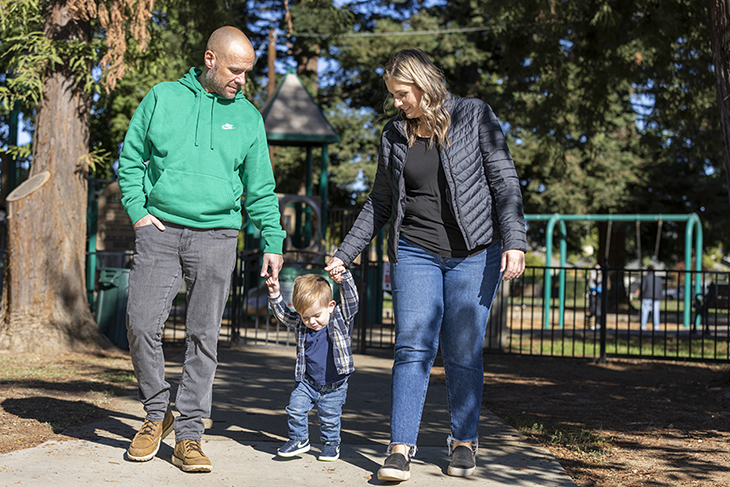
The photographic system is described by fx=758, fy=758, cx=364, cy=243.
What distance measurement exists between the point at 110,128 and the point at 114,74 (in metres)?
12.5

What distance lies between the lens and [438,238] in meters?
3.52

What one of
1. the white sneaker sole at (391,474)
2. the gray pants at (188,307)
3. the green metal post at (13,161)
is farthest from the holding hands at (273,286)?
the green metal post at (13,161)

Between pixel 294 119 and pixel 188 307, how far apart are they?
1142 centimetres

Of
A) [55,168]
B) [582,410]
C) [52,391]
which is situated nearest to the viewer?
[52,391]

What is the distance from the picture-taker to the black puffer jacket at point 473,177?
3.45 meters

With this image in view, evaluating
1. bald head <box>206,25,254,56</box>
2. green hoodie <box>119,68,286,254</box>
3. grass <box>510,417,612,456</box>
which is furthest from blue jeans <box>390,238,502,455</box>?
bald head <box>206,25,254,56</box>

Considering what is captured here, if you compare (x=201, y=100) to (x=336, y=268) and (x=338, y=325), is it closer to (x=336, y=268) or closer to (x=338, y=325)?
(x=336, y=268)

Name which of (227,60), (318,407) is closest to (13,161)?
(227,60)

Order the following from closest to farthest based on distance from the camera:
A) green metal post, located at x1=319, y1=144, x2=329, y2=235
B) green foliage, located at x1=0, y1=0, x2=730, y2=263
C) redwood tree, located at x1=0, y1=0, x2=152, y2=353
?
redwood tree, located at x1=0, y1=0, x2=152, y2=353
green foliage, located at x1=0, y1=0, x2=730, y2=263
green metal post, located at x1=319, y1=144, x2=329, y2=235

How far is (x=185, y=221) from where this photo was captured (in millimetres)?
3490

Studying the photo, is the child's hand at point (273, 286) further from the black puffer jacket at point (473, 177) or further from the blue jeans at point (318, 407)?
the blue jeans at point (318, 407)

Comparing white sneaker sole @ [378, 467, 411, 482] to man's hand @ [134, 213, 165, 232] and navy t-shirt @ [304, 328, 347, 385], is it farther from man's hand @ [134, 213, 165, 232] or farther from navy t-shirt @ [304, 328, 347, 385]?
man's hand @ [134, 213, 165, 232]

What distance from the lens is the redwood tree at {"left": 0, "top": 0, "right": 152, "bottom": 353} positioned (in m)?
7.71

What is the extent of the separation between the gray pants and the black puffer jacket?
63 cm
